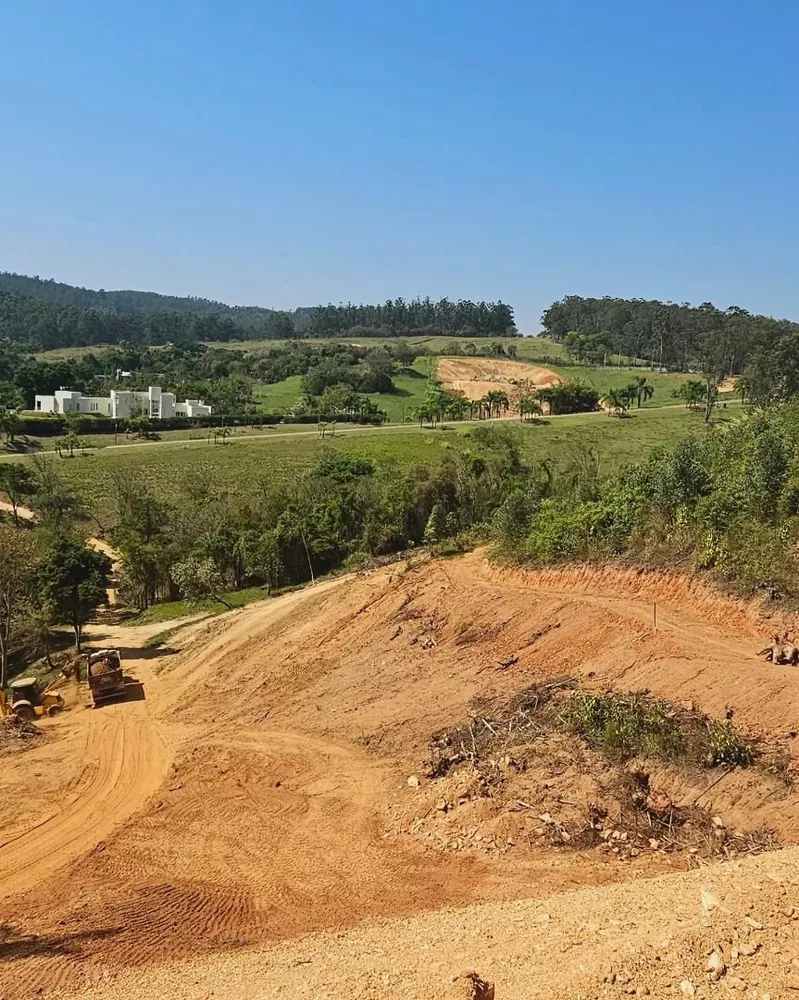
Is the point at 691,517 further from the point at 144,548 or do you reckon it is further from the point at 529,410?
the point at 529,410

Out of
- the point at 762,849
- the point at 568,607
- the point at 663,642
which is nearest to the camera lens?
the point at 762,849

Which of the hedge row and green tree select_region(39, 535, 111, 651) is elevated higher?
the hedge row

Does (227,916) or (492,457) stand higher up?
(492,457)

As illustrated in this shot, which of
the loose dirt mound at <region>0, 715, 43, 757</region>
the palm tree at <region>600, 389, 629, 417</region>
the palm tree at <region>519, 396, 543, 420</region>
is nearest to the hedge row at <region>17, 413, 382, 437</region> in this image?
the palm tree at <region>519, 396, 543, 420</region>

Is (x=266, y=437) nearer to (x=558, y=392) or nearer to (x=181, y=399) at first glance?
(x=181, y=399)

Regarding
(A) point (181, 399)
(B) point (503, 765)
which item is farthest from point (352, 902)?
(A) point (181, 399)

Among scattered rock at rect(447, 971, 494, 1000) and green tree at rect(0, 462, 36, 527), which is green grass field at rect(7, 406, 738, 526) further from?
scattered rock at rect(447, 971, 494, 1000)

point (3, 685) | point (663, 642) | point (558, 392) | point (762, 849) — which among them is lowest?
point (3, 685)

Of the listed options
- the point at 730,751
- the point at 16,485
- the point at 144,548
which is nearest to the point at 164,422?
the point at 16,485
